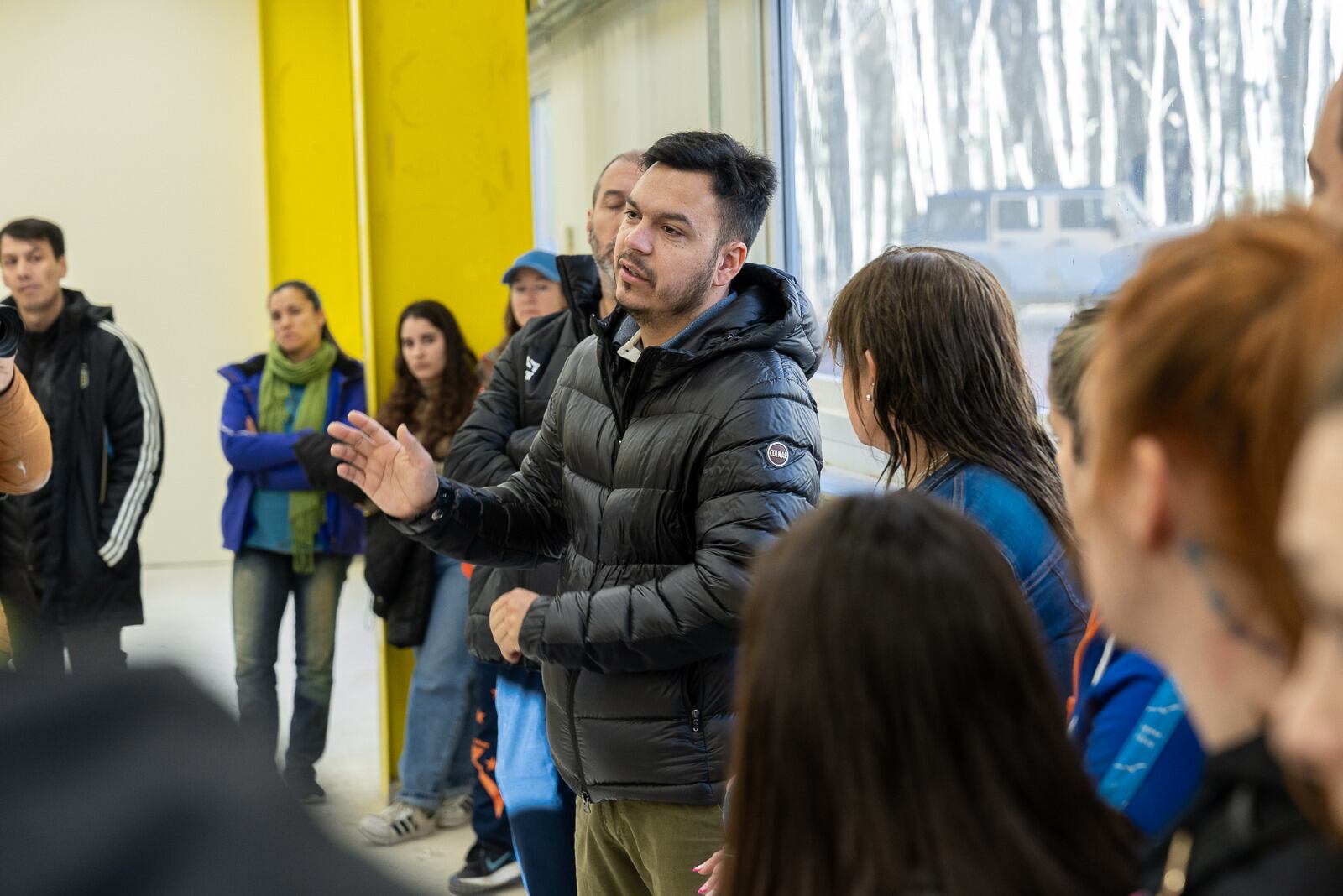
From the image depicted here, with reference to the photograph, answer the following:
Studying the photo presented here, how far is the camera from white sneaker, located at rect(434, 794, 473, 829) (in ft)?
13.9

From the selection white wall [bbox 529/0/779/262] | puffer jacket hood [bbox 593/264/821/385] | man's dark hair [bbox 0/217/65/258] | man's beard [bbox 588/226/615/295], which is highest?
white wall [bbox 529/0/779/262]

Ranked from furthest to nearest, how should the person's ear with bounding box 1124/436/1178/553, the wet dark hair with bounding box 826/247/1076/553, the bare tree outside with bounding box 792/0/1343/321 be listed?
the bare tree outside with bounding box 792/0/1343/321
the wet dark hair with bounding box 826/247/1076/553
the person's ear with bounding box 1124/436/1178/553

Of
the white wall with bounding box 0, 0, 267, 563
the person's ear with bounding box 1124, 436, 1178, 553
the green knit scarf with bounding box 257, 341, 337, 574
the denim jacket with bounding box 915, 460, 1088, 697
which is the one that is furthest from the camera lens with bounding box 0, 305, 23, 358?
the white wall with bounding box 0, 0, 267, 563

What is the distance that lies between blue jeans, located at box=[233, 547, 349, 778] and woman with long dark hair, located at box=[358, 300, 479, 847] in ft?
1.19

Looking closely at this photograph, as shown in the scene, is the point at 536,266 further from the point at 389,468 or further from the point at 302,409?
the point at 389,468

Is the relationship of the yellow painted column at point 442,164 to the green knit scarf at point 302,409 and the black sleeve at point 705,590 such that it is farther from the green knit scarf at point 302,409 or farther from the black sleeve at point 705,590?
the black sleeve at point 705,590

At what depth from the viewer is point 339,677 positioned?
6105 mm

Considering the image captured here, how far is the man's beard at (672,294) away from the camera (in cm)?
217

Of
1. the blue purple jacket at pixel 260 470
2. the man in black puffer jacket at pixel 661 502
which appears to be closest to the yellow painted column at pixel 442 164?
the blue purple jacket at pixel 260 470

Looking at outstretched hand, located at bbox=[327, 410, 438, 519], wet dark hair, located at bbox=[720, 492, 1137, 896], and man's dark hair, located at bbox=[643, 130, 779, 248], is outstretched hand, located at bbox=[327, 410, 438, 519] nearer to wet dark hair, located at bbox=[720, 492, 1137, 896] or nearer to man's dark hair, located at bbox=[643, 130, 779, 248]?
man's dark hair, located at bbox=[643, 130, 779, 248]

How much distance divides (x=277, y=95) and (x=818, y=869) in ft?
29.2

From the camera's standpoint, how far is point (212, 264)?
29.3ft

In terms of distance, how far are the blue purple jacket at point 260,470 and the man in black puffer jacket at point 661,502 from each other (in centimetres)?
217

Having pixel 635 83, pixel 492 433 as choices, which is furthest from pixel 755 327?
pixel 635 83
